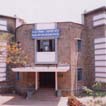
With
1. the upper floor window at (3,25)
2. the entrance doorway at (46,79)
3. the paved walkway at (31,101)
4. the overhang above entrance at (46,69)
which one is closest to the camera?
the paved walkway at (31,101)

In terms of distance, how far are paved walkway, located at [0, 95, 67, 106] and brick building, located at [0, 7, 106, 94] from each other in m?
1.54

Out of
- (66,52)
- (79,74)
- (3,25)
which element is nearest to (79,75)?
(79,74)

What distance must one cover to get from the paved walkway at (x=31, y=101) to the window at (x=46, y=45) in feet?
16.9

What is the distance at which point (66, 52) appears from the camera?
28.8 meters

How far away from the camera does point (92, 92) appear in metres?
28.5

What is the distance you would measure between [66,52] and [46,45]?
2.38 m

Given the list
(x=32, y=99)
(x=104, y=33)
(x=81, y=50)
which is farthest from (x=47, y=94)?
(x=104, y=33)

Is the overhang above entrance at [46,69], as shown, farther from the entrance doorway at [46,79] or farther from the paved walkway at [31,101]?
the entrance doorway at [46,79]

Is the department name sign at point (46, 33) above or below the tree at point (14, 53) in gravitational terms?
above

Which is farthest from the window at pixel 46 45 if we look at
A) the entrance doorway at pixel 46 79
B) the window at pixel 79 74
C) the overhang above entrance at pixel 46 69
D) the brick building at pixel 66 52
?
the window at pixel 79 74

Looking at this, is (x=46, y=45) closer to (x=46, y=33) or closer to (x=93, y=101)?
(x=46, y=33)

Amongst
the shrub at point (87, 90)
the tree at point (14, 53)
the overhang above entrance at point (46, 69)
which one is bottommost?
the shrub at point (87, 90)

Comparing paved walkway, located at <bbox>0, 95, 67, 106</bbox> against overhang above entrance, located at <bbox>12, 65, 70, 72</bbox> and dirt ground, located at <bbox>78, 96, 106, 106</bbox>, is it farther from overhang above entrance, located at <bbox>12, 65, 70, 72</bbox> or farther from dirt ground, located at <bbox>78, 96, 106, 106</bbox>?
overhang above entrance, located at <bbox>12, 65, 70, 72</bbox>

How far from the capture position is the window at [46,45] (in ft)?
97.0
